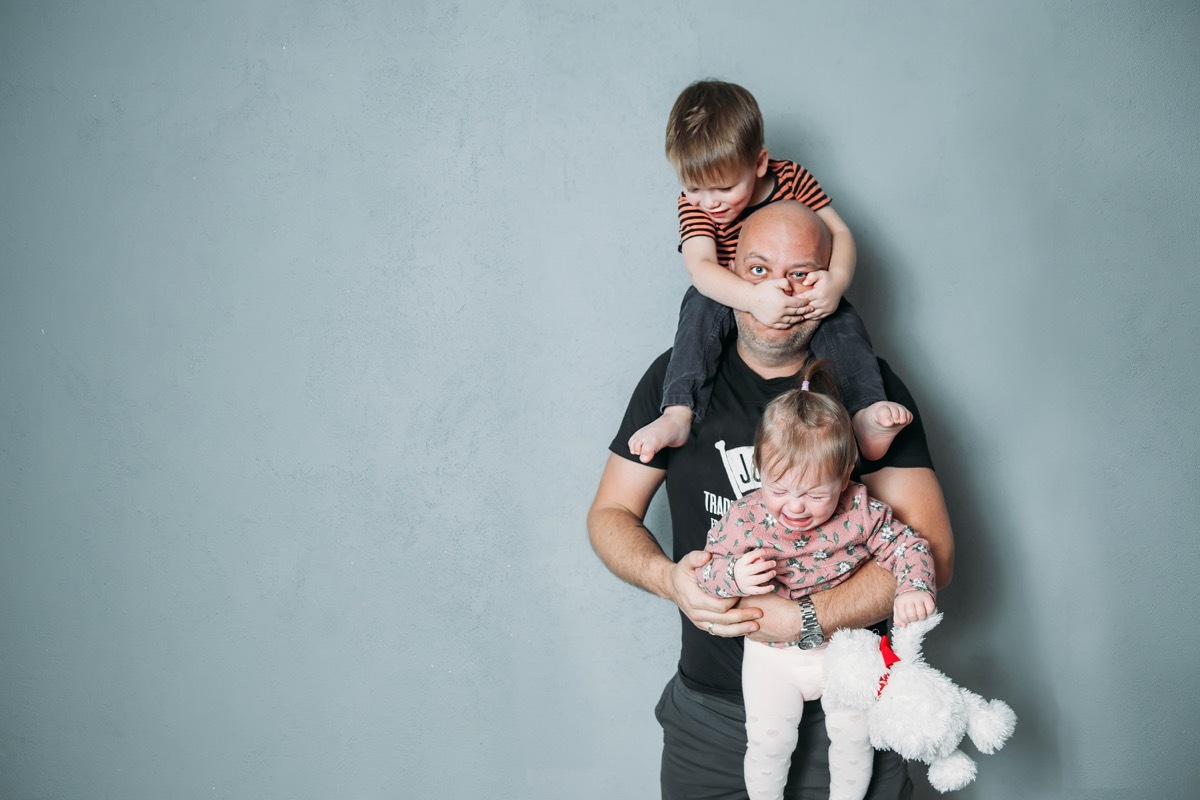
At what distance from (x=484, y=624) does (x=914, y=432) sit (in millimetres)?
1146

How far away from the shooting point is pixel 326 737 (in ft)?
7.89

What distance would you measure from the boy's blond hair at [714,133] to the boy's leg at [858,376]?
1.21ft

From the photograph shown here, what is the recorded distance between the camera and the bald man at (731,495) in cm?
183

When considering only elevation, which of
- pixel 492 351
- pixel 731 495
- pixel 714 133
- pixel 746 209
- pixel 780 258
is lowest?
pixel 731 495

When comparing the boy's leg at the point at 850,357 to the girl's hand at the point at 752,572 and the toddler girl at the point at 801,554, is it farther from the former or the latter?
the girl's hand at the point at 752,572

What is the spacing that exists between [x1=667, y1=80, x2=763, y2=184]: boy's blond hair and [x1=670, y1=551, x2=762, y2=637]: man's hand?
2.39 ft

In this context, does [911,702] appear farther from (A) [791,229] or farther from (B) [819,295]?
(A) [791,229]

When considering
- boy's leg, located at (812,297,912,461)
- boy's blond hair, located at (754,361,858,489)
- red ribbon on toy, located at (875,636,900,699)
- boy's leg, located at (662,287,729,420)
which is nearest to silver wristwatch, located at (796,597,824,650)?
red ribbon on toy, located at (875,636,900,699)

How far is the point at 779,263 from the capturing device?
1812 mm

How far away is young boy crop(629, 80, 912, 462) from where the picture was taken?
70.0 inches

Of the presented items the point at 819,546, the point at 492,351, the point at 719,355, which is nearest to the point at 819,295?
the point at 719,355

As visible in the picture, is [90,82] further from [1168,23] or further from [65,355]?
[1168,23]

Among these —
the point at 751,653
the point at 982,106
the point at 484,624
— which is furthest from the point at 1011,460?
the point at 484,624

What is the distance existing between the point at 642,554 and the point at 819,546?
15.4 inches
